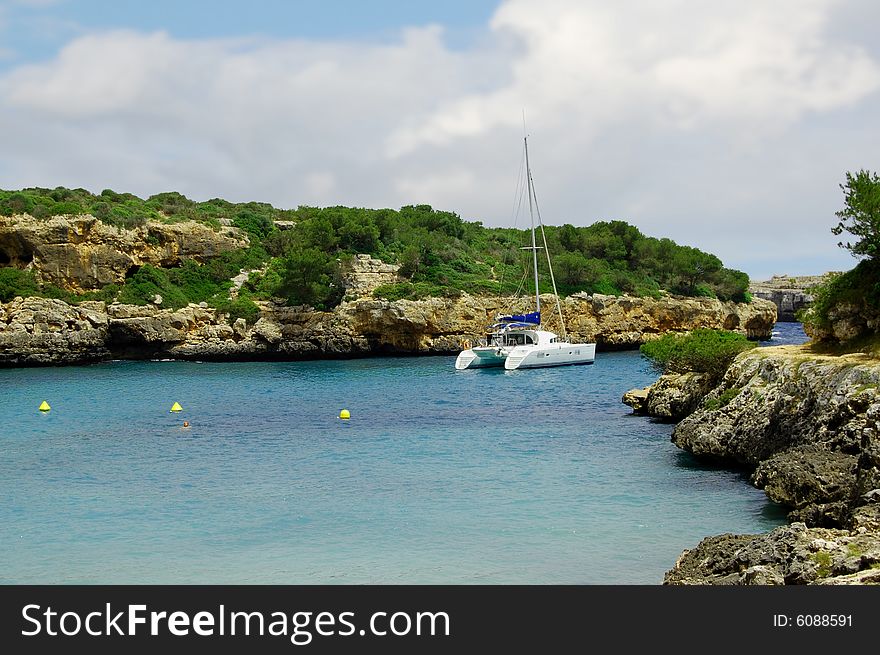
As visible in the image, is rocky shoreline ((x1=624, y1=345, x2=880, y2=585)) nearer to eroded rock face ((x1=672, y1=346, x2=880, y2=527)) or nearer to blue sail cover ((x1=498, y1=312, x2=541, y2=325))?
eroded rock face ((x1=672, y1=346, x2=880, y2=527))

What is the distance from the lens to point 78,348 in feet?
195

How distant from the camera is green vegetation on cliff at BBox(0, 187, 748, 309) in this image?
68.4 m

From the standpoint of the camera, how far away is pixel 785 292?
133 metres

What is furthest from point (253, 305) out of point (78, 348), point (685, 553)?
point (685, 553)

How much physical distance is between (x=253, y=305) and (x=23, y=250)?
18.0 metres

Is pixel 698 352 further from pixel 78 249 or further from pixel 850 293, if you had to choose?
pixel 78 249

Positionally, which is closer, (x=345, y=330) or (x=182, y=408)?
(x=182, y=408)

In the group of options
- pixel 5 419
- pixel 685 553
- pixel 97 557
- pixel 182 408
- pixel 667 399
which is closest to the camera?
pixel 685 553

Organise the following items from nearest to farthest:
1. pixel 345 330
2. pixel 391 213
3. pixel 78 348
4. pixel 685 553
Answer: pixel 685 553, pixel 78 348, pixel 345 330, pixel 391 213

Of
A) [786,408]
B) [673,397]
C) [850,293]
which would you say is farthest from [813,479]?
[673,397]

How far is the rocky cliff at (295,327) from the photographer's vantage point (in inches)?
2338

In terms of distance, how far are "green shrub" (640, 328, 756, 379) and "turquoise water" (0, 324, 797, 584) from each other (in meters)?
2.35

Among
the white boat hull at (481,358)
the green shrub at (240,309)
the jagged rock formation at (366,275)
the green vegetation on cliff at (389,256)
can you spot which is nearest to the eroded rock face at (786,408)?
the white boat hull at (481,358)

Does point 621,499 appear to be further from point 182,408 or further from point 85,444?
point 182,408
